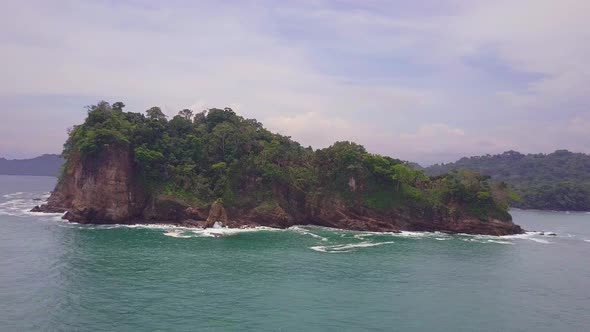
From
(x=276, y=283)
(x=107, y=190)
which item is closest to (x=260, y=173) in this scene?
(x=107, y=190)

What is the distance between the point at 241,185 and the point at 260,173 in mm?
3268

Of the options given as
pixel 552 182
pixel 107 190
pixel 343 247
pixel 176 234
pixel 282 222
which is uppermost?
pixel 552 182

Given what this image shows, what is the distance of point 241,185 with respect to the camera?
67125 mm

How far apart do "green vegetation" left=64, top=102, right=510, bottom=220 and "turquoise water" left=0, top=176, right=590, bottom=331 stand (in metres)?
10.4

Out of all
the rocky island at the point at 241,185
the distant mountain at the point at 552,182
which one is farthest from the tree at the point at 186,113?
the distant mountain at the point at 552,182

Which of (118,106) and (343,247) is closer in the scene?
(343,247)

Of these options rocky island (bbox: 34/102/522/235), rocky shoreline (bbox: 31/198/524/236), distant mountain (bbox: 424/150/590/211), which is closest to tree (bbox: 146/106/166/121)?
rocky island (bbox: 34/102/522/235)

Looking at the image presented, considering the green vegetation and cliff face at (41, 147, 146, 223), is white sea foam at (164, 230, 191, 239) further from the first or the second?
cliff face at (41, 147, 146, 223)

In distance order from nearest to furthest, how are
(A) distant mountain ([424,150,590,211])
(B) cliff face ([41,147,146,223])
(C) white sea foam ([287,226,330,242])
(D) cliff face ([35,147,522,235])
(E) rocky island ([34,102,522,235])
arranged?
(C) white sea foam ([287,226,330,242]) → (B) cliff face ([41,147,146,223]) → (D) cliff face ([35,147,522,235]) → (E) rocky island ([34,102,522,235]) → (A) distant mountain ([424,150,590,211])

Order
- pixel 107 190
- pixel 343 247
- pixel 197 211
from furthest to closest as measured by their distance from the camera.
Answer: pixel 197 211 → pixel 107 190 → pixel 343 247

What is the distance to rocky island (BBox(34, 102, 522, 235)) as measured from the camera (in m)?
62.8

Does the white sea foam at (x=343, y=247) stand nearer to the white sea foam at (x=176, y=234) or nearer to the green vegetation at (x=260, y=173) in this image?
the green vegetation at (x=260, y=173)

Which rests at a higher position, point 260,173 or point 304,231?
point 260,173

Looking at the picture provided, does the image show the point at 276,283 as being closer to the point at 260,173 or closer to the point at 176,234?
the point at 176,234
